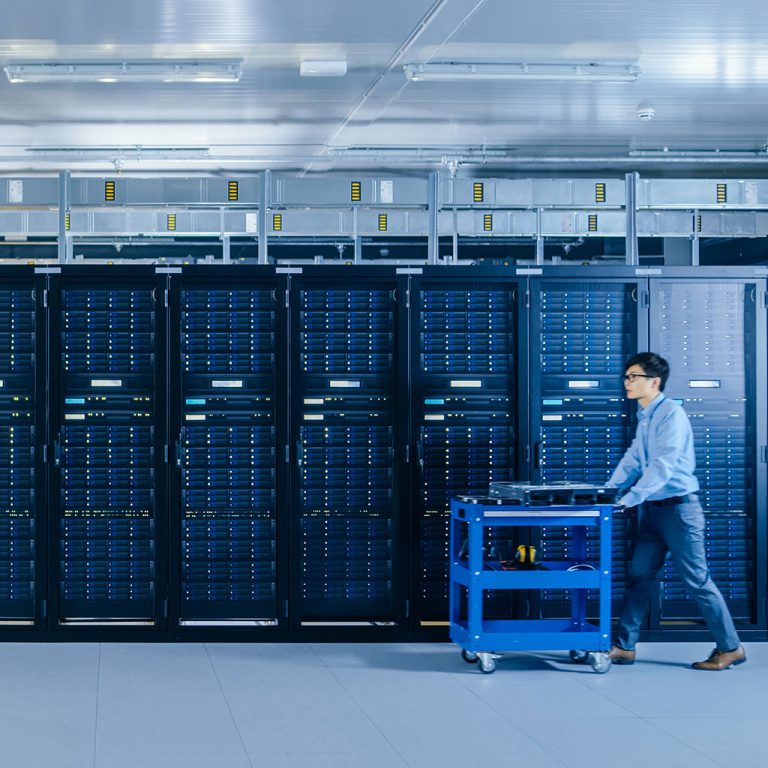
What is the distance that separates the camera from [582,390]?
6.49 meters

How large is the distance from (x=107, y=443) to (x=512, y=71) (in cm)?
358

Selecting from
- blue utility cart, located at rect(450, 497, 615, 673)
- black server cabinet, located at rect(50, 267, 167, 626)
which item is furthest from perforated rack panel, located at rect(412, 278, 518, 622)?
black server cabinet, located at rect(50, 267, 167, 626)

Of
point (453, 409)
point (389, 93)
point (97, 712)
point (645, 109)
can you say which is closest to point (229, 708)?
point (97, 712)

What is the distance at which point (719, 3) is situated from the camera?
6590 millimetres

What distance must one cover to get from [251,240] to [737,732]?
10.0 m

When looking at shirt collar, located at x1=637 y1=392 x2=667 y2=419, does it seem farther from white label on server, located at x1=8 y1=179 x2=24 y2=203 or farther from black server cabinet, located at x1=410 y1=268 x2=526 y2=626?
white label on server, located at x1=8 y1=179 x2=24 y2=203

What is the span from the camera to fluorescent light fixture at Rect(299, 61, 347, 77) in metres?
7.64

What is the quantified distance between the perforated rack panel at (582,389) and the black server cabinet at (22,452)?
280 cm

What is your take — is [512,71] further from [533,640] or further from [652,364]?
[533,640]

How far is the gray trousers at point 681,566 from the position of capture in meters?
5.64

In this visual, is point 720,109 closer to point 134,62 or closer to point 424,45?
point 424,45

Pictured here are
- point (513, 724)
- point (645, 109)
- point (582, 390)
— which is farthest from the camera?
point (645, 109)

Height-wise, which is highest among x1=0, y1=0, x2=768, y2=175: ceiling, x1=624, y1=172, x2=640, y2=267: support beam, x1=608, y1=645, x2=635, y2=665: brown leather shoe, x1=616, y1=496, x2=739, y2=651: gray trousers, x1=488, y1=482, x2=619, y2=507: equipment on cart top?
Answer: x1=0, y1=0, x2=768, y2=175: ceiling

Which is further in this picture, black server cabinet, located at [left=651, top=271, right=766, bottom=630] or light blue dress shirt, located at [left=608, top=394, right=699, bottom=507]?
black server cabinet, located at [left=651, top=271, right=766, bottom=630]
